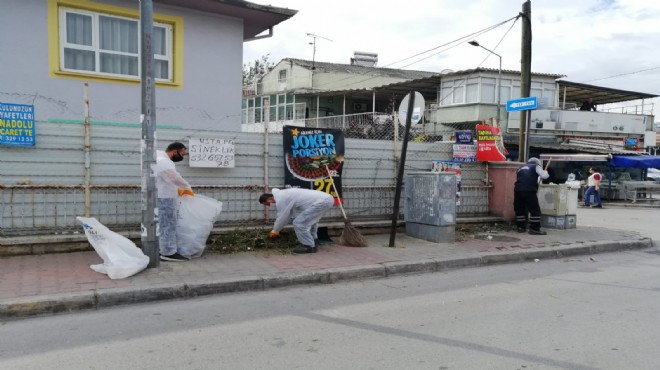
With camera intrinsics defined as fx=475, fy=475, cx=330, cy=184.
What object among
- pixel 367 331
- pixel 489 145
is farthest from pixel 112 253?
pixel 489 145

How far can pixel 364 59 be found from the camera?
133 feet

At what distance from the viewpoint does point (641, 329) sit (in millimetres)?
4633

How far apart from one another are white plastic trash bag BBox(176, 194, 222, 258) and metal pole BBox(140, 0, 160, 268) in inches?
23.0

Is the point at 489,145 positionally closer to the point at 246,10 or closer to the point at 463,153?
the point at 463,153

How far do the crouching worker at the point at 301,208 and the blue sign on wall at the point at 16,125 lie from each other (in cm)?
333

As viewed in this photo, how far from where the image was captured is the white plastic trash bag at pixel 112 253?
5.75 metres

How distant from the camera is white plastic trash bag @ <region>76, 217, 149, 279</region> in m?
5.75

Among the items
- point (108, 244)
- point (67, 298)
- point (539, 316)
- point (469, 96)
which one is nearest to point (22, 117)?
point (108, 244)

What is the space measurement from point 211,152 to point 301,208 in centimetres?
173

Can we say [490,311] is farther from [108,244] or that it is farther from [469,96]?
[469,96]

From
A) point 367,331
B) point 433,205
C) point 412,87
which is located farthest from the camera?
point 412,87

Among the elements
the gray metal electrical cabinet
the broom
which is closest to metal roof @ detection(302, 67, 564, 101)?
the gray metal electrical cabinet

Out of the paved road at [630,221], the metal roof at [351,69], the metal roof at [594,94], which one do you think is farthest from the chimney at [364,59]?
the paved road at [630,221]

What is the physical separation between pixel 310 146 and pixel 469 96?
62.9 feet
